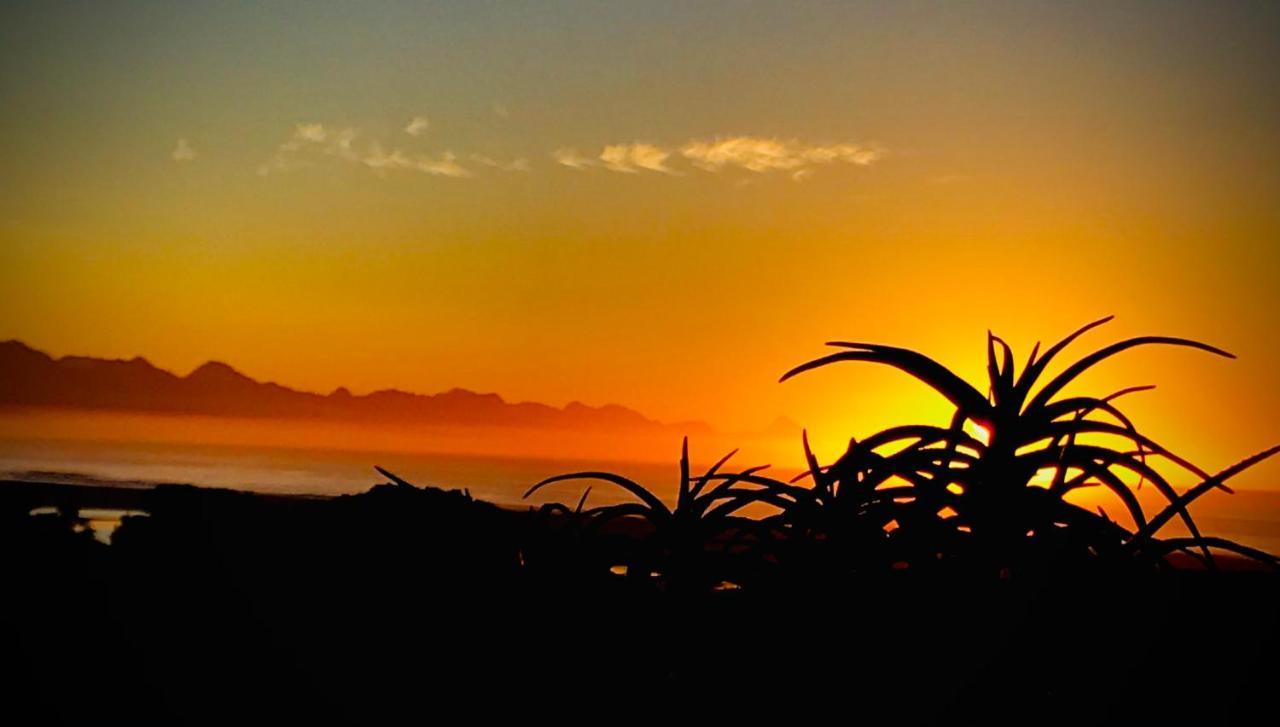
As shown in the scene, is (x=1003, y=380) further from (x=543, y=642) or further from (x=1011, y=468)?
(x=543, y=642)

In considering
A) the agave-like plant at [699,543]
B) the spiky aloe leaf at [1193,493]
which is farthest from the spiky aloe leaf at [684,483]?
the spiky aloe leaf at [1193,493]

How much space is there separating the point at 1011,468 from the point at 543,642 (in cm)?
103

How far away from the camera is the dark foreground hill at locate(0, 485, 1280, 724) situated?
220cm

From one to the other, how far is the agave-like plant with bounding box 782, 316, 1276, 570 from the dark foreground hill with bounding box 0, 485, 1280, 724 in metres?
0.12

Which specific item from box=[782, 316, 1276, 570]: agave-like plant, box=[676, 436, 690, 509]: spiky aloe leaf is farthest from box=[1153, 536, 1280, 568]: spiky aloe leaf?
box=[676, 436, 690, 509]: spiky aloe leaf

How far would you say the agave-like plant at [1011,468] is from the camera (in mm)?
2367

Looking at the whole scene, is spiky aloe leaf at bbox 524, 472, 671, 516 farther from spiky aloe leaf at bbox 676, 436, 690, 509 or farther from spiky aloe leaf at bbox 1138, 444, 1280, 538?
spiky aloe leaf at bbox 1138, 444, 1280, 538

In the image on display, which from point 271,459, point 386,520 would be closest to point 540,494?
point 271,459

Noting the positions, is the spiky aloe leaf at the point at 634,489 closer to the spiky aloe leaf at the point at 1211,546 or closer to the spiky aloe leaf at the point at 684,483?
the spiky aloe leaf at the point at 684,483

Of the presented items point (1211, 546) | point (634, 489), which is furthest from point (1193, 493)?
point (634, 489)

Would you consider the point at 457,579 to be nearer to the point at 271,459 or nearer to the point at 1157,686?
the point at 1157,686

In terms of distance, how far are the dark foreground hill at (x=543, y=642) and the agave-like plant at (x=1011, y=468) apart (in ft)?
0.40

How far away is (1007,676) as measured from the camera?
2.18 meters

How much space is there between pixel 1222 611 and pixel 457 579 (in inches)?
61.9
